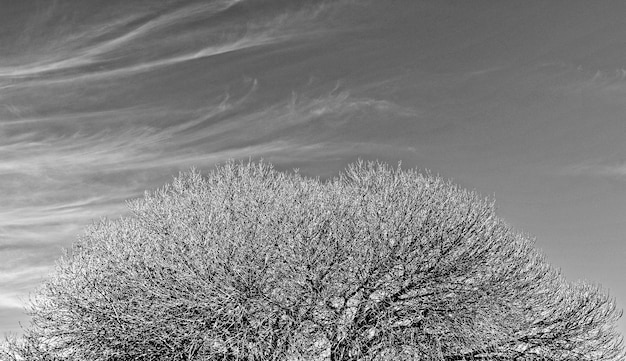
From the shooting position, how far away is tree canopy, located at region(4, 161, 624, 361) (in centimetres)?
1873

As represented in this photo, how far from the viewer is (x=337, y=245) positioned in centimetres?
1947

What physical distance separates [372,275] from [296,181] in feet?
18.7

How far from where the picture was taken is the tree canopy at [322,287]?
18.7 meters

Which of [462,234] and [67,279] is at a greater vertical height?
[462,234]

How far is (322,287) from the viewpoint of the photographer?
1902cm

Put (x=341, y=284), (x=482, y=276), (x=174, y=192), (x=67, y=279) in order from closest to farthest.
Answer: (x=341, y=284), (x=482, y=276), (x=67, y=279), (x=174, y=192)

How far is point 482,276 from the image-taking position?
20.6 meters

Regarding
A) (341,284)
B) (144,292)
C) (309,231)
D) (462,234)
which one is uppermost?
(462,234)

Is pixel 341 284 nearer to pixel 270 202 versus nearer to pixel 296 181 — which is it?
pixel 270 202

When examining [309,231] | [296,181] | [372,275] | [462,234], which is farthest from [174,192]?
[462,234]

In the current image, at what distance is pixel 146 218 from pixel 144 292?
4390 millimetres

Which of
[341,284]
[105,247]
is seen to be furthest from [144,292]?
[341,284]

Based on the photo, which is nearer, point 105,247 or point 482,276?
point 482,276

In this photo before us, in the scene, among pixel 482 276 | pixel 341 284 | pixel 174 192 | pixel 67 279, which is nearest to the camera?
pixel 341 284
